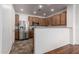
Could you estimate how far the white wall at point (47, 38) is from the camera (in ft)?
13.7

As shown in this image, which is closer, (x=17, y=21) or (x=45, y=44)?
(x=45, y=44)

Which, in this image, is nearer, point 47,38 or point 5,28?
point 5,28

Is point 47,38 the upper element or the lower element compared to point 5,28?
lower

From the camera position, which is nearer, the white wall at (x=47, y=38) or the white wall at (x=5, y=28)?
the white wall at (x=5, y=28)

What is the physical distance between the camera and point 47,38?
4.21m

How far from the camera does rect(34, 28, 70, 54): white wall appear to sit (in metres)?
4.16

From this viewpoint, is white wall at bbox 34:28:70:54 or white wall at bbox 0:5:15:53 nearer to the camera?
white wall at bbox 0:5:15:53

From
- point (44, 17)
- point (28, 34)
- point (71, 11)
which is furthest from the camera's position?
point (44, 17)

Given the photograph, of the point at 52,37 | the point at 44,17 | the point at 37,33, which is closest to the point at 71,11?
the point at 52,37

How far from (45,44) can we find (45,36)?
285mm
